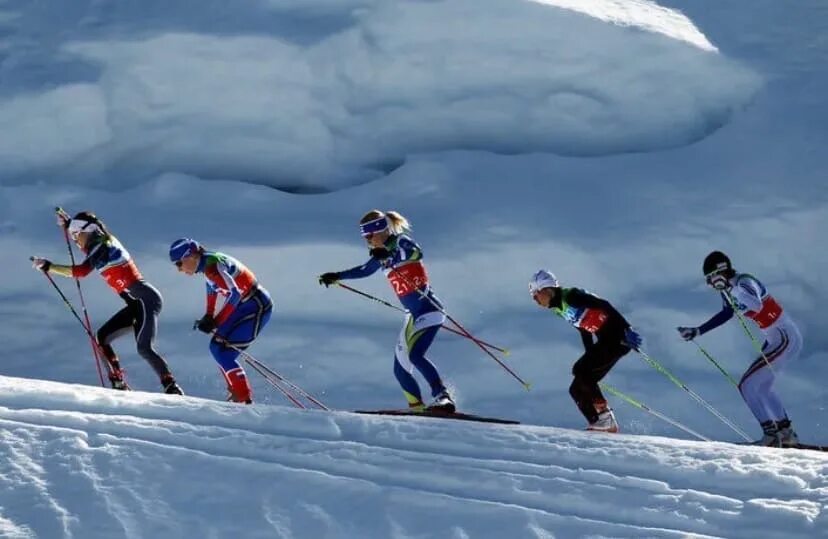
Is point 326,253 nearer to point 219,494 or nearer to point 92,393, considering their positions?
point 92,393

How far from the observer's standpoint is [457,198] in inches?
668

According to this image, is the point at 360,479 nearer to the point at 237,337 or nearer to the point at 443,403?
the point at 443,403

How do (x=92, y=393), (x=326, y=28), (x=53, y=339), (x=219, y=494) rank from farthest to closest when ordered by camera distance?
(x=326, y=28)
(x=53, y=339)
(x=92, y=393)
(x=219, y=494)

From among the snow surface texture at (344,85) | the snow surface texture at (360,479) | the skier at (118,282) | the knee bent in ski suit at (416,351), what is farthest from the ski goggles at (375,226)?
the snow surface texture at (344,85)

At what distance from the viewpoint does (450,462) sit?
7.30 meters

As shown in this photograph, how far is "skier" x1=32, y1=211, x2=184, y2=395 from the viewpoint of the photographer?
1010cm

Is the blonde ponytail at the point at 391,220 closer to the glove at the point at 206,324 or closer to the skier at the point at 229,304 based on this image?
the skier at the point at 229,304

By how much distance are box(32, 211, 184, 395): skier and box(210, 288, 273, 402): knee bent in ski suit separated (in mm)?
522

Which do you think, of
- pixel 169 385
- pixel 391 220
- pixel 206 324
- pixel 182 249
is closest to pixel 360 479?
pixel 206 324

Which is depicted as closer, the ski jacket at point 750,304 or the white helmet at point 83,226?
the ski jacket at point 750,304

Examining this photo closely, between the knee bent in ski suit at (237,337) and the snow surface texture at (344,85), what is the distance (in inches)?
306

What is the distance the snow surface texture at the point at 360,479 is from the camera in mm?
6410

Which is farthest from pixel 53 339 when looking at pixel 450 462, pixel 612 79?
pixel 450 462

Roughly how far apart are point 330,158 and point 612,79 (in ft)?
12.3
